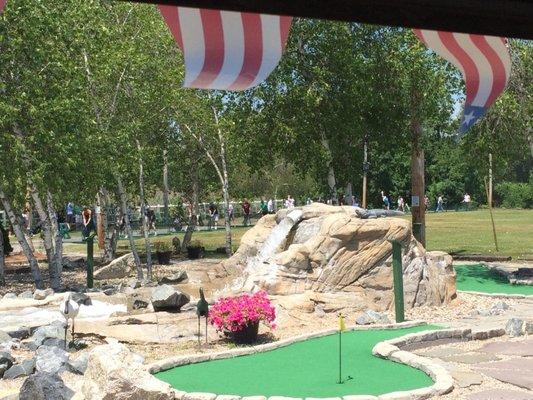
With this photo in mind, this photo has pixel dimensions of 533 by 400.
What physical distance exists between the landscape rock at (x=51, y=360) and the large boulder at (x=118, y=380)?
1.81 meters

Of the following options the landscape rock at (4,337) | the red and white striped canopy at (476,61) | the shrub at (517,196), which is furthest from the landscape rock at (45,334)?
the shrub at (517,196)

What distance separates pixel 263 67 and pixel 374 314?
1057cm

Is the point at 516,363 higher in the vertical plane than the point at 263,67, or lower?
lower

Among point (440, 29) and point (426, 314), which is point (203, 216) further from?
point (440, 29)

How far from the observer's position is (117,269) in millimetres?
21859

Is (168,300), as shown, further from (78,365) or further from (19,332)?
(78,365)

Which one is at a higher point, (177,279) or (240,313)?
(240,313)

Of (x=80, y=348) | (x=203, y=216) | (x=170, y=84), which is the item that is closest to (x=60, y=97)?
(x=170, y=84)

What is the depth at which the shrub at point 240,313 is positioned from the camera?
1107 cm

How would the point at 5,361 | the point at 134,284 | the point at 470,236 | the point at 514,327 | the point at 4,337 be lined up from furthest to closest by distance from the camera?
the point at 470,236 < the point at 134,284 < the point at 514,327 < the point at 4,337 < the point at 5,361

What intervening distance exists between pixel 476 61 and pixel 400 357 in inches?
263

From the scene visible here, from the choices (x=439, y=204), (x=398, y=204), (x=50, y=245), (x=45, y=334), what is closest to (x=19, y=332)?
Result: (x=45, y=334)

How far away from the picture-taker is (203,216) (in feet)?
163

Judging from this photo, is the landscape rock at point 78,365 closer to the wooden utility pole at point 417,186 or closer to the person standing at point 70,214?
the wooden utility pole at point 417,186
